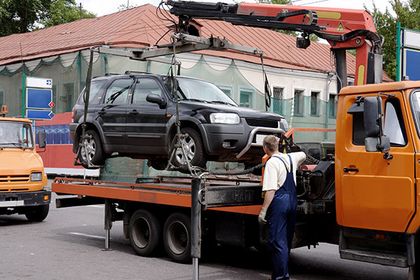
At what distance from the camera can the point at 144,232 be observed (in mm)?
10156

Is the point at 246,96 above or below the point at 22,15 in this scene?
below

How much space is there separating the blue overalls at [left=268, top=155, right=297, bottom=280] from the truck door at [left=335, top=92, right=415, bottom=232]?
0.61 metres

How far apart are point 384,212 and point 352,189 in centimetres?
46

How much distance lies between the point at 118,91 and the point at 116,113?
1.42 feet

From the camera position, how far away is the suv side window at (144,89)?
1048 centimetres

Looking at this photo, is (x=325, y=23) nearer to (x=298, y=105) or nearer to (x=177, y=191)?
(x=177, y=191)

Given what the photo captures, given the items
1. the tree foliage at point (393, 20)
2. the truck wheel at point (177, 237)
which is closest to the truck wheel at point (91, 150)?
the truck wheel at point (177, 237)

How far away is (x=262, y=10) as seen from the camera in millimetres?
9188

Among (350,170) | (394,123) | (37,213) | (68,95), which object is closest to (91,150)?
(37,213)

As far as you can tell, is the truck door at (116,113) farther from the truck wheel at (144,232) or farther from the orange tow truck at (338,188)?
the truck wheel at (144,232)

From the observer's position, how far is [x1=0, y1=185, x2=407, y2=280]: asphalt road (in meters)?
8.55

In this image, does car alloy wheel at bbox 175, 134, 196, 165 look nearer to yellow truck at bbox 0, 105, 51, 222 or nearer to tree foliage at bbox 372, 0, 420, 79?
yellow truck at bbox 0, 105, 51, 222

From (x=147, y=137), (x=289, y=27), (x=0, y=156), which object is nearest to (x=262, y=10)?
(x=289, y=27)

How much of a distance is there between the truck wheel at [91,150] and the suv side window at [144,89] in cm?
109
